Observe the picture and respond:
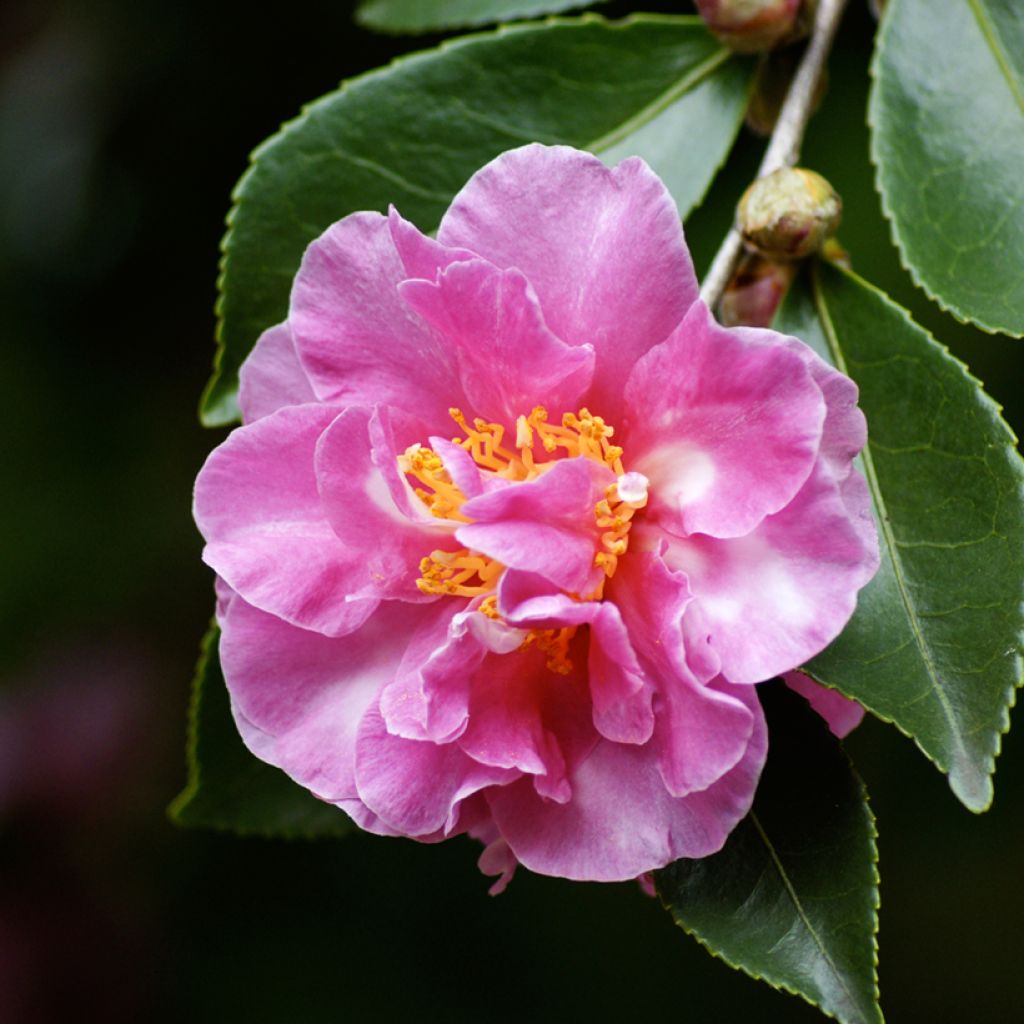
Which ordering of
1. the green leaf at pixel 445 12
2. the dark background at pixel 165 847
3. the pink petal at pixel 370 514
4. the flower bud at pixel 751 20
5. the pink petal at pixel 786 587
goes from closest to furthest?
the pink petal at pixel 786 587, the pink petal at pixel 370 514, the flower bud at pixel 751 20, the green leaf at pixel 445 12, the dark background at pixel 165 847

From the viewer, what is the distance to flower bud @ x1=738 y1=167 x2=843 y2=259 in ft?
3.22

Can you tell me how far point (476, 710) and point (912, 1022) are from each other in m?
1.96

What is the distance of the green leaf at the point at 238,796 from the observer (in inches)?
46.9

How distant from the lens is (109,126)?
211 cm

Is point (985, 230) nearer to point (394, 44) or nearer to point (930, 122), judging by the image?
point (930, 122)

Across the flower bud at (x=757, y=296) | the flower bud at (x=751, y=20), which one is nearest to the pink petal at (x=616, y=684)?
the flower bud at (x=757, y=296)

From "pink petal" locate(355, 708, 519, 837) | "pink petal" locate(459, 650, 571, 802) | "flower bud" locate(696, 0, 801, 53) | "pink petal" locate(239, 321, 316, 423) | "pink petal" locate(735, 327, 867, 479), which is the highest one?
"flower bud" locate(696, 0, 801, 53)

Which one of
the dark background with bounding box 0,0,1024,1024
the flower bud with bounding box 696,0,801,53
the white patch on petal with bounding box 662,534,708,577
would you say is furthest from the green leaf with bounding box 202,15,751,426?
the dark background with bounding box 0,0,1024,1024

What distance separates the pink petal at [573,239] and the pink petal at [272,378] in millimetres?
151

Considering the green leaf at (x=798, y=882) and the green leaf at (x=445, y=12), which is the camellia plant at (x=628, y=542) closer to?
the green leaf at (x=798, y=882)

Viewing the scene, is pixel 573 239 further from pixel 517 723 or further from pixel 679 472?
pixel 517 723

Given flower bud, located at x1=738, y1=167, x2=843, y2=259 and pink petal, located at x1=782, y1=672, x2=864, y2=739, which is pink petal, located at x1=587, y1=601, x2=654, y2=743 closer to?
pink petal, located at x1=782, y1=672, x2=864, y2=739

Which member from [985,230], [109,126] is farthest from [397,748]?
[109,126]

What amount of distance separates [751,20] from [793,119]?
103 millimetres
